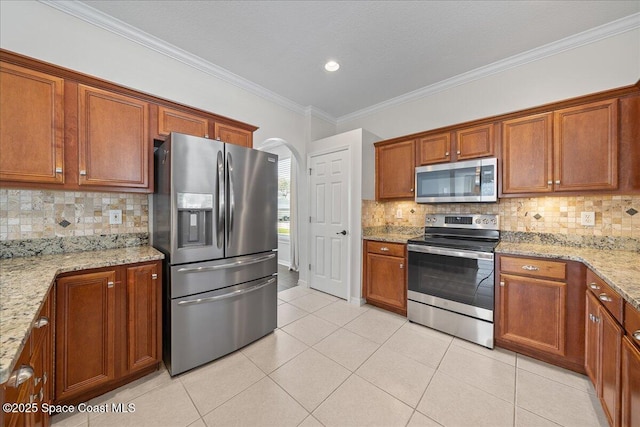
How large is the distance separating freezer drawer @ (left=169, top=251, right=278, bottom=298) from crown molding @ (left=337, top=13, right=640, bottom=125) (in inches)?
111

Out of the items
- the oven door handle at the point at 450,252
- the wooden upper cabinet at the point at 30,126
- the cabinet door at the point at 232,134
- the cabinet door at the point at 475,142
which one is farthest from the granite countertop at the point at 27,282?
the cabinet door at the point at 475,142

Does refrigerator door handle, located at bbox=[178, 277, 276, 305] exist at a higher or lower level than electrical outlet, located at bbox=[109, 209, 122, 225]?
lower

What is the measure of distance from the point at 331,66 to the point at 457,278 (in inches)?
102

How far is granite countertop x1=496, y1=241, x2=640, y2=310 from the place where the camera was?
1135 mm

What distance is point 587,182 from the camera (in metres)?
2.04

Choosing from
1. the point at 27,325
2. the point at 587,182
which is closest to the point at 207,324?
the point at 27,325

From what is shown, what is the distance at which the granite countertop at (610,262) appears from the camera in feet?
3.72

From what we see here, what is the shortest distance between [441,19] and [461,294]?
8.04 feet

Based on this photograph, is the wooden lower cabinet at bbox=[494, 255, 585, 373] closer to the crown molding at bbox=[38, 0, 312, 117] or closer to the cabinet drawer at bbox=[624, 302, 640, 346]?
the cabinet drawer at bbox=[624, 302, 640, 346]

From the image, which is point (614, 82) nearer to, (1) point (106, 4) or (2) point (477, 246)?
(2) point (477, 246)

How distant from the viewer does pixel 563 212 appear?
2.35 meters

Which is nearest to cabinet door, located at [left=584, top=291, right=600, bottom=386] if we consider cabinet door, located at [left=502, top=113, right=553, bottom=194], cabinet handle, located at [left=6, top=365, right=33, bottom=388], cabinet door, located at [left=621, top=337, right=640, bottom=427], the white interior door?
cabinet door, located at [left=621, top=337, right=640, bottom=427]

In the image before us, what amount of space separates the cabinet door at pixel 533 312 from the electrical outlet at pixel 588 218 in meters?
0.79

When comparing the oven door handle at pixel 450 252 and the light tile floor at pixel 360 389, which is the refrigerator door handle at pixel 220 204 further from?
the oven door handle at pixel 450 252
